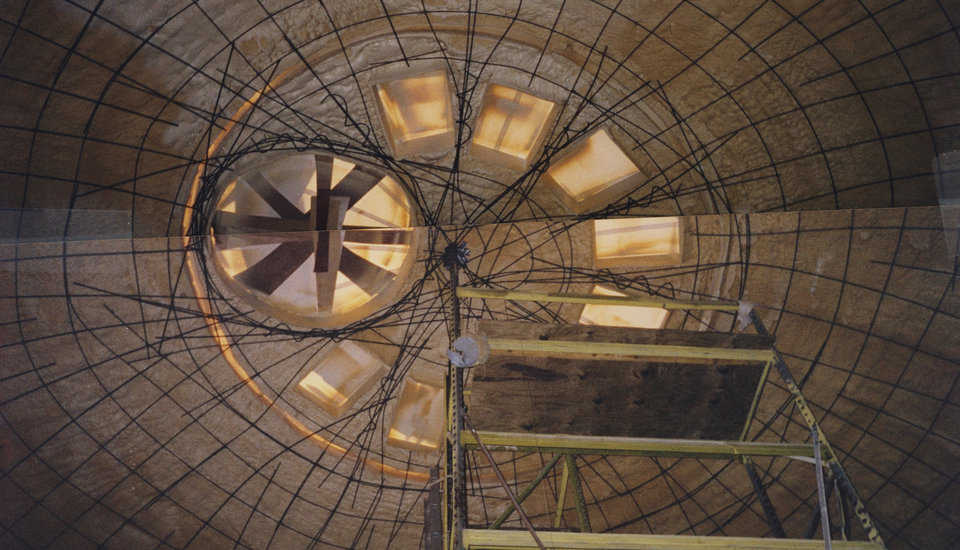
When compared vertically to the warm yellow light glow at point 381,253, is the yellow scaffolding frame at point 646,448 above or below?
below

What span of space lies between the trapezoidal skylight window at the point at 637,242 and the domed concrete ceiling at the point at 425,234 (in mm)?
95

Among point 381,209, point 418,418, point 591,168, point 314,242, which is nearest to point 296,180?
point 381,209

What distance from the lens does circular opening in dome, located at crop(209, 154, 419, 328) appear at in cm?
772

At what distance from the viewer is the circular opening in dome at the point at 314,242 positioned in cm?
772

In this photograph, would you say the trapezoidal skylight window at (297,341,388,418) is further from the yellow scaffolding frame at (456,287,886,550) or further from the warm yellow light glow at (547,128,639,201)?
the warm yellow light glow at (547,128,639,201)

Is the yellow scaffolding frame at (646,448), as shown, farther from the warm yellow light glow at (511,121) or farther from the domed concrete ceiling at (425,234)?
the warm yellow light glow at (511,121)

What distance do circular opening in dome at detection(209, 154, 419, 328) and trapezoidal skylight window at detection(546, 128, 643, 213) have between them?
1.86 m

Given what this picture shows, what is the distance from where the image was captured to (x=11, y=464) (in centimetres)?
616

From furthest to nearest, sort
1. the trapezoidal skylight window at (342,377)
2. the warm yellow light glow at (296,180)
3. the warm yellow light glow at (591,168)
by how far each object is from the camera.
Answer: the trapezoidal skylight window at (342,377) < the warm yellow light glow at (296,180) < the warm yellow light glow at (591,168)

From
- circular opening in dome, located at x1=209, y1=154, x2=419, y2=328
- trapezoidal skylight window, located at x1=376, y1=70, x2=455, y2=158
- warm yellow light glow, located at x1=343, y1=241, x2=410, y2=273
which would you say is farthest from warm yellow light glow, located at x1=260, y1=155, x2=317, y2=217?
trapezoidal skylight window, located at x1=376, y1=70, x2=455, y2=158

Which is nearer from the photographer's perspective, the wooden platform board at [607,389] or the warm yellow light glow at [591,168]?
the wooden platform board at [607,389]

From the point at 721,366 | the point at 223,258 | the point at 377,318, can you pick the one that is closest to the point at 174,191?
the point at 223,258

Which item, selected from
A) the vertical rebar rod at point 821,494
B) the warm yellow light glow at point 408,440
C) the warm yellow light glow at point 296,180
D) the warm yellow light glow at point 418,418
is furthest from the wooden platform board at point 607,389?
the warm yellow light glow at point 296,180

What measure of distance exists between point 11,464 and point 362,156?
4.71m
